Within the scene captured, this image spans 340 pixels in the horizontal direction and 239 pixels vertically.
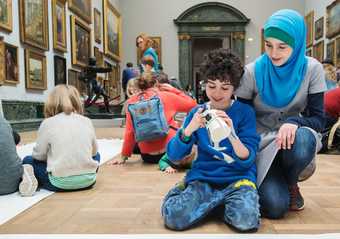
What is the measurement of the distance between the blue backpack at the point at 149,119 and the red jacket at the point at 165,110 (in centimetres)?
10

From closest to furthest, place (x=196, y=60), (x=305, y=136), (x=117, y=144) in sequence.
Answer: (x=305, y=136) → (x=117, y=144) → (x=196, y=60)

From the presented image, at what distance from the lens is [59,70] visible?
1401 cm

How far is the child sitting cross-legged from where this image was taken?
2.57 m

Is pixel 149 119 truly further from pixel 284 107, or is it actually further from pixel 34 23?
pixel 34 23

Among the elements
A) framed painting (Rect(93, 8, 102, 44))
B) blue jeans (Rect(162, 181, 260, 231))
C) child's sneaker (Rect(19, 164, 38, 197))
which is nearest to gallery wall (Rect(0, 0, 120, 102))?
framed painting (Rect(93, 8, 102, 44))

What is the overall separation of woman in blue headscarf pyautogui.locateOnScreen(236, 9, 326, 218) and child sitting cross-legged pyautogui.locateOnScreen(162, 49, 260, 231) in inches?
6.2

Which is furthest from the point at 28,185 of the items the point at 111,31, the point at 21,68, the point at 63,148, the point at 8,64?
the point at 111,31

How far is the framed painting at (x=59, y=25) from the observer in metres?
13.5

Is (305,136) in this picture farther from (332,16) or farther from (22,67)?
(332,16)

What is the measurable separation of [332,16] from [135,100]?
15.7 m

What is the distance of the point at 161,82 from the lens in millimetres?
5793

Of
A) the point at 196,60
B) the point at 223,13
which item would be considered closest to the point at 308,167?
the point at 223,13

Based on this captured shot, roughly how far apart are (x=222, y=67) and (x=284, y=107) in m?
0.63

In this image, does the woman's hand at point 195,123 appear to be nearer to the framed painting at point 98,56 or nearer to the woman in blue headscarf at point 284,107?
the woman in blue headscarf at point 284,107
